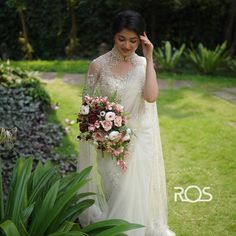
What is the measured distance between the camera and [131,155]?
338cm

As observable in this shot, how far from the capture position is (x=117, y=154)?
3.10m

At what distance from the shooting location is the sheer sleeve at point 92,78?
335 centimetres

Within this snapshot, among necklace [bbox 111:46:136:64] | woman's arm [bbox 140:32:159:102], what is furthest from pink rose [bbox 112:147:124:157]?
necklace [bbox 111:46:136:64]

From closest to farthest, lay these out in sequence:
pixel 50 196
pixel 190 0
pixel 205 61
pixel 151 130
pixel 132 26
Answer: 1. pixel 50 196
2. pixel 132 26
3. pixel 151 130
4. pixel 205 61
5. pixel 190 0

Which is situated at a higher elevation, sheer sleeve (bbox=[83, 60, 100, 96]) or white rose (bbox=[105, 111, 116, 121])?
sheer sleeve (bbox=[83, 60, 100, 96])

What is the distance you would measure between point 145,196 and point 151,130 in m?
0.56

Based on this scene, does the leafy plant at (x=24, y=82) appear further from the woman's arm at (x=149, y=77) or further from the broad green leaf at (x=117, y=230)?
the broad green leaf at (x=117, y=230)

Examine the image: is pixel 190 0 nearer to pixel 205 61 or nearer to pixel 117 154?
pixel 205 61

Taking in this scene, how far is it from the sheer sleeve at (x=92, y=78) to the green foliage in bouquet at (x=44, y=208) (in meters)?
0.68

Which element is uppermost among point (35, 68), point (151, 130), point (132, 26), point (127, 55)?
point (132, 26)

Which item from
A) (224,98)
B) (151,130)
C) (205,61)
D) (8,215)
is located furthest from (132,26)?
(205,61)

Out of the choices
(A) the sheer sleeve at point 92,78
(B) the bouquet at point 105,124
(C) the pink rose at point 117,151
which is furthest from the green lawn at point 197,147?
(C) the pink rose at point 117,151

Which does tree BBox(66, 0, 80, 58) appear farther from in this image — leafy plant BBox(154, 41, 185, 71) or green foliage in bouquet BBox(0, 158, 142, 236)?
green foliage in bouquet BBox(0, 158, 142, 236)

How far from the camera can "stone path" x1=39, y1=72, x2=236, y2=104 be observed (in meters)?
8.47
